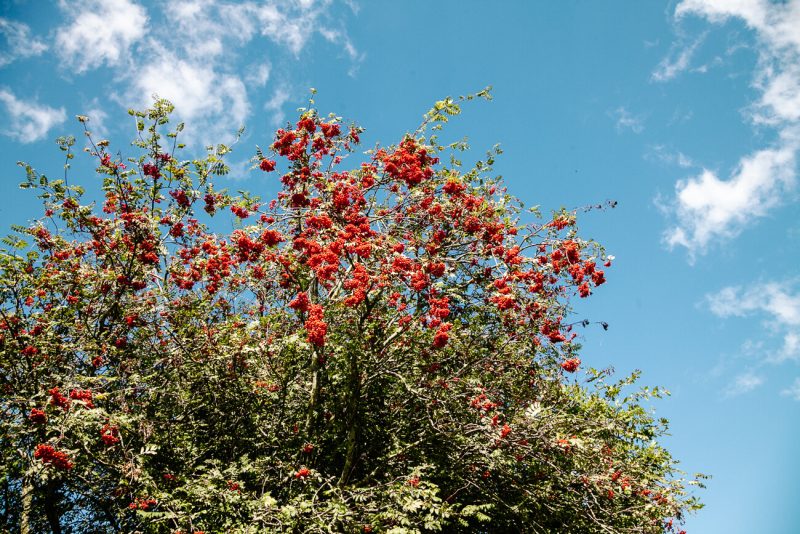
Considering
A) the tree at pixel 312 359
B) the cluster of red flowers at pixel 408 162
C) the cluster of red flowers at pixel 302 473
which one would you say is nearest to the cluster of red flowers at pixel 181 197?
the tree at pixel 312 359

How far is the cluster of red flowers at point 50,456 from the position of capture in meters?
6.30

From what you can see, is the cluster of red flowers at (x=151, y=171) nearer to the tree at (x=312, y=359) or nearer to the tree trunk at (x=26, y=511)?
the tree at (x=312, y=359)

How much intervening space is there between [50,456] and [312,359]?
4415 mm

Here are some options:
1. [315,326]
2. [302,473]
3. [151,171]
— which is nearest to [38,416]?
[302,473]

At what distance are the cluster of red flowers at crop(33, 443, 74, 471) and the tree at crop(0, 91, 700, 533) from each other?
2.19 feet

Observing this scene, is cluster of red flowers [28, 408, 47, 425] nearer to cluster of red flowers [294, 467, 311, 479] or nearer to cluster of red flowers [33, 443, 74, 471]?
cluster of red flowers [33, 443, 74, 471]

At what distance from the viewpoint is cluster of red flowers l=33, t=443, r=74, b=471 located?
630cm

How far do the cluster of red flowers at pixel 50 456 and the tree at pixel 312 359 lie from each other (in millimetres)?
669

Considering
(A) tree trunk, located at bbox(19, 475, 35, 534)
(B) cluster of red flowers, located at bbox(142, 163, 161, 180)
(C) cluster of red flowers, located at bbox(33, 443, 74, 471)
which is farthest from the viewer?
(B) cluster of red flowers, located at bbox(142, 163, 161, 180)

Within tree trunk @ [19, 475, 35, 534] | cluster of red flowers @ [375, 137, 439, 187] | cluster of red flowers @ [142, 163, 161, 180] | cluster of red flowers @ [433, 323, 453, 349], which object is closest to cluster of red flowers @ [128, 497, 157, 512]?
tree trunk @ [19, 475, 35, 534]

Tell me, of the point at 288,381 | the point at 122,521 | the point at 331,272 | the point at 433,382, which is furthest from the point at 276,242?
the point at 122,521

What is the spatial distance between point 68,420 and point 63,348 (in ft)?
7.58

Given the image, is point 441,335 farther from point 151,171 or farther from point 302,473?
point 151,171

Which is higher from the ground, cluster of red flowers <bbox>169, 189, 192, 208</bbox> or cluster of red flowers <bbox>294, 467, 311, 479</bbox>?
cluster of red flowers <bbox>169, 189, 192, 208</bbox>
